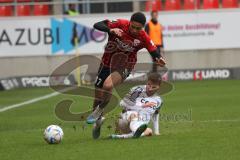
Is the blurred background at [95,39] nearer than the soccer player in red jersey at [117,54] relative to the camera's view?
No

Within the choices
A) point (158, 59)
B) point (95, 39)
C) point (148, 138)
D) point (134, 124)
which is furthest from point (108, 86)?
point (95, 39)

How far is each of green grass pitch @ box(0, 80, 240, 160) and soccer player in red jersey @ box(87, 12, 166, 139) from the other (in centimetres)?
63

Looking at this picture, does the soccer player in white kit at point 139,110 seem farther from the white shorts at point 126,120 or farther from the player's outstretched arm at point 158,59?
the player's outstretched arm at point 158,59

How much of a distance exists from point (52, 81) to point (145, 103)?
51.1 feet

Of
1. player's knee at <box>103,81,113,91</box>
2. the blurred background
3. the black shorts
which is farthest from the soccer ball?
the blurred background

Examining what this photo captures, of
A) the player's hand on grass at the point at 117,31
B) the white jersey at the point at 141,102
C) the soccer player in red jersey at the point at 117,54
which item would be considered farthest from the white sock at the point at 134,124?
the player's hand on grass at the point at 117,31

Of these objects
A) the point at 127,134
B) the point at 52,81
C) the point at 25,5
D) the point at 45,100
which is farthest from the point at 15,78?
the point at 127,134

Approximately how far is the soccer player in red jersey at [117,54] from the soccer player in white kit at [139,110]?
385 mm

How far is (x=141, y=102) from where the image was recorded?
12.7m

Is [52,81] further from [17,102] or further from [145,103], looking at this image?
[145,103]

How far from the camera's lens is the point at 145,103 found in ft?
41.5

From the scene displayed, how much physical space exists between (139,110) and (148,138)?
49 centimetres

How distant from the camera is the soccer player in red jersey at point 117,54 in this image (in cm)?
1288

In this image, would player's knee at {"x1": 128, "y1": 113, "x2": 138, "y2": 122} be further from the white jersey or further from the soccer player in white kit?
the white jersey
